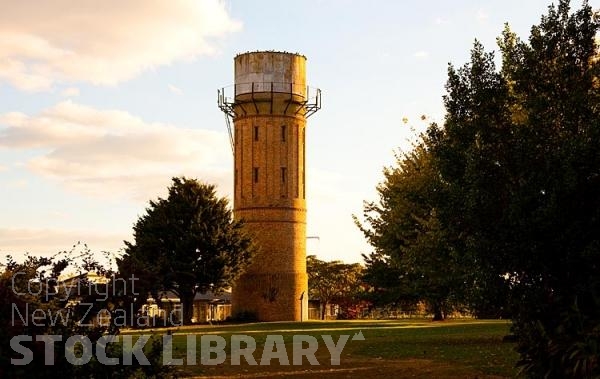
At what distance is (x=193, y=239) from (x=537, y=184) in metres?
41.7

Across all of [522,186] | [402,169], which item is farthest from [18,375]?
[402,169]

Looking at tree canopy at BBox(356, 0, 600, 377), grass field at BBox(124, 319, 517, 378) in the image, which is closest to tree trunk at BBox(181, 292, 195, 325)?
grass field at BBox(124, 319, 517, 378)

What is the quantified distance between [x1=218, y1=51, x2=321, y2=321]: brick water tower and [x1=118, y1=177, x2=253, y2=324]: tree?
6451 millimetres

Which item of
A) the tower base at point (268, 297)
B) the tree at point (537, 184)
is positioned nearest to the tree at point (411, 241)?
the tree at point (537, 184)

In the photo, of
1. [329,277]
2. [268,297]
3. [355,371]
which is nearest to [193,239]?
[268,297]

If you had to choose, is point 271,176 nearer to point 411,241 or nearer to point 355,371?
point 411,241

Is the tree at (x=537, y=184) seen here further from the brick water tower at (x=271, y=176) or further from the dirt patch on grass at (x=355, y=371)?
the brick water tower at (x=271, y=176)

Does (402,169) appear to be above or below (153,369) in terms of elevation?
above

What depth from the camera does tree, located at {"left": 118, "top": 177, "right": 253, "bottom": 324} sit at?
53.5m

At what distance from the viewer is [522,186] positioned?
13625 millimetres

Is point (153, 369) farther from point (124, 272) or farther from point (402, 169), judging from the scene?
point (402, 169)

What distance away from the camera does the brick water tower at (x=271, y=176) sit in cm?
6266

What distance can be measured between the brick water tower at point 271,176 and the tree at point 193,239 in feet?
21.2

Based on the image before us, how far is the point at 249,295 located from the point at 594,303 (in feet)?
166
